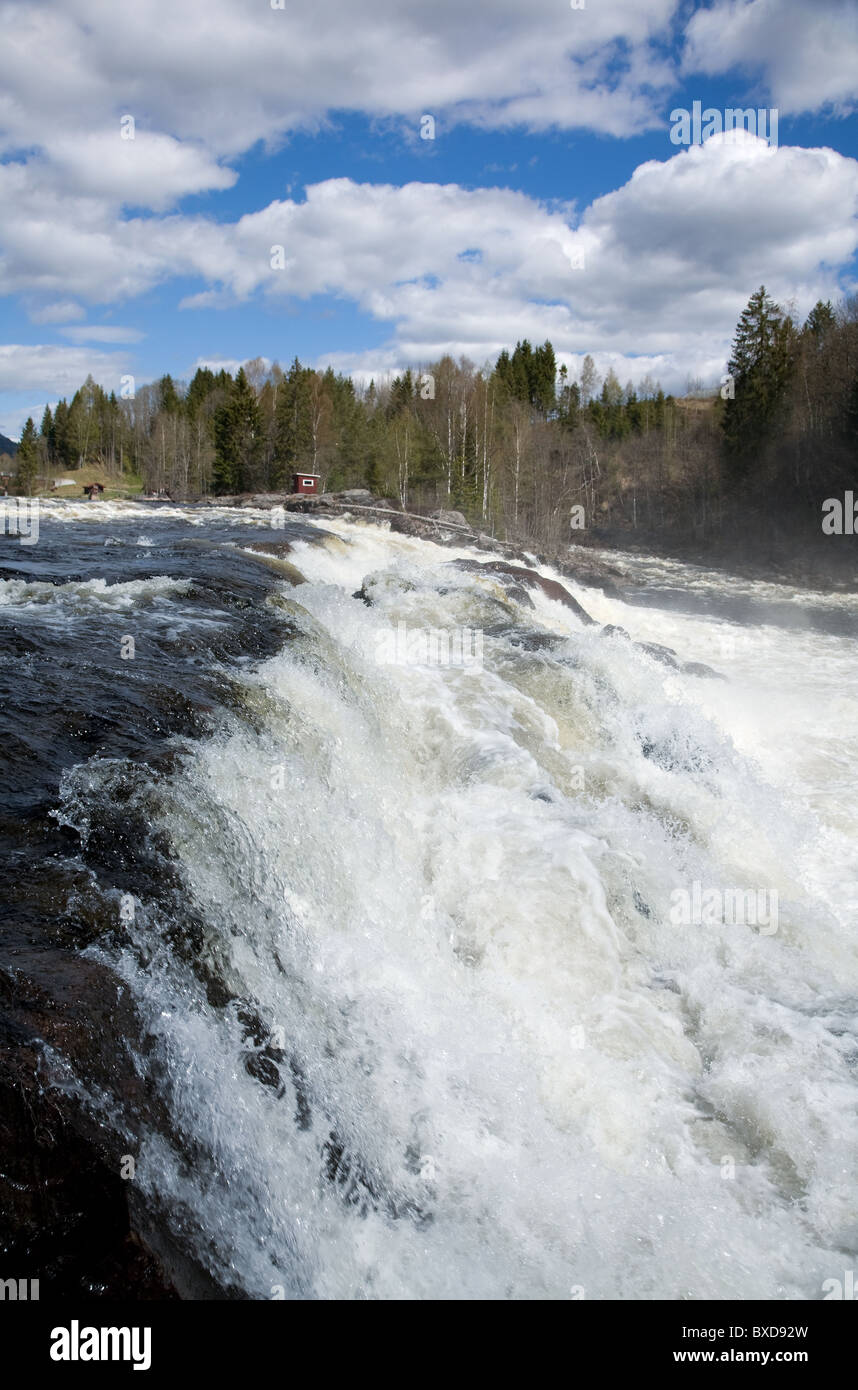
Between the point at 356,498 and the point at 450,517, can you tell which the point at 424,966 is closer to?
the point at 450,517

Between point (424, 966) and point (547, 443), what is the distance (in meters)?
47.0

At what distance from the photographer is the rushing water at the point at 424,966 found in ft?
11.3

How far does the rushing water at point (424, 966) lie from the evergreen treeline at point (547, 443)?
24.2m

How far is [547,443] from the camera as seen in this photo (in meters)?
48.4

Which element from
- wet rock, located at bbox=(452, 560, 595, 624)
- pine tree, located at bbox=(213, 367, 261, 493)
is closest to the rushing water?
wet rock, located at bbox=(452, 560, 595, 624)

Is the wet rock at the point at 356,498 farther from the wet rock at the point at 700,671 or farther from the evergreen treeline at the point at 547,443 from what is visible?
the wet rock at the point at 700,671

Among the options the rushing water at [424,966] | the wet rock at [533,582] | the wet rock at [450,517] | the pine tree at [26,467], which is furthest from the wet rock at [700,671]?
the pine tree at [26,467]

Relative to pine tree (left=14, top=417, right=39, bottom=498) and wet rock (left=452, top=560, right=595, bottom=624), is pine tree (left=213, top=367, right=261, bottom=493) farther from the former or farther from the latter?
wet rock (left=452, top=560, right=595, bottom=624)

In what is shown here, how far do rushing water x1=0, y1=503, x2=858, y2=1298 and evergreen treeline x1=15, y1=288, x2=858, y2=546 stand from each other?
24177 mm

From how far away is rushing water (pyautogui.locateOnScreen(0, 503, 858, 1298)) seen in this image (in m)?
3.45

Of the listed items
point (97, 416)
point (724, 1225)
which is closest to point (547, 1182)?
point (724, 1225)
